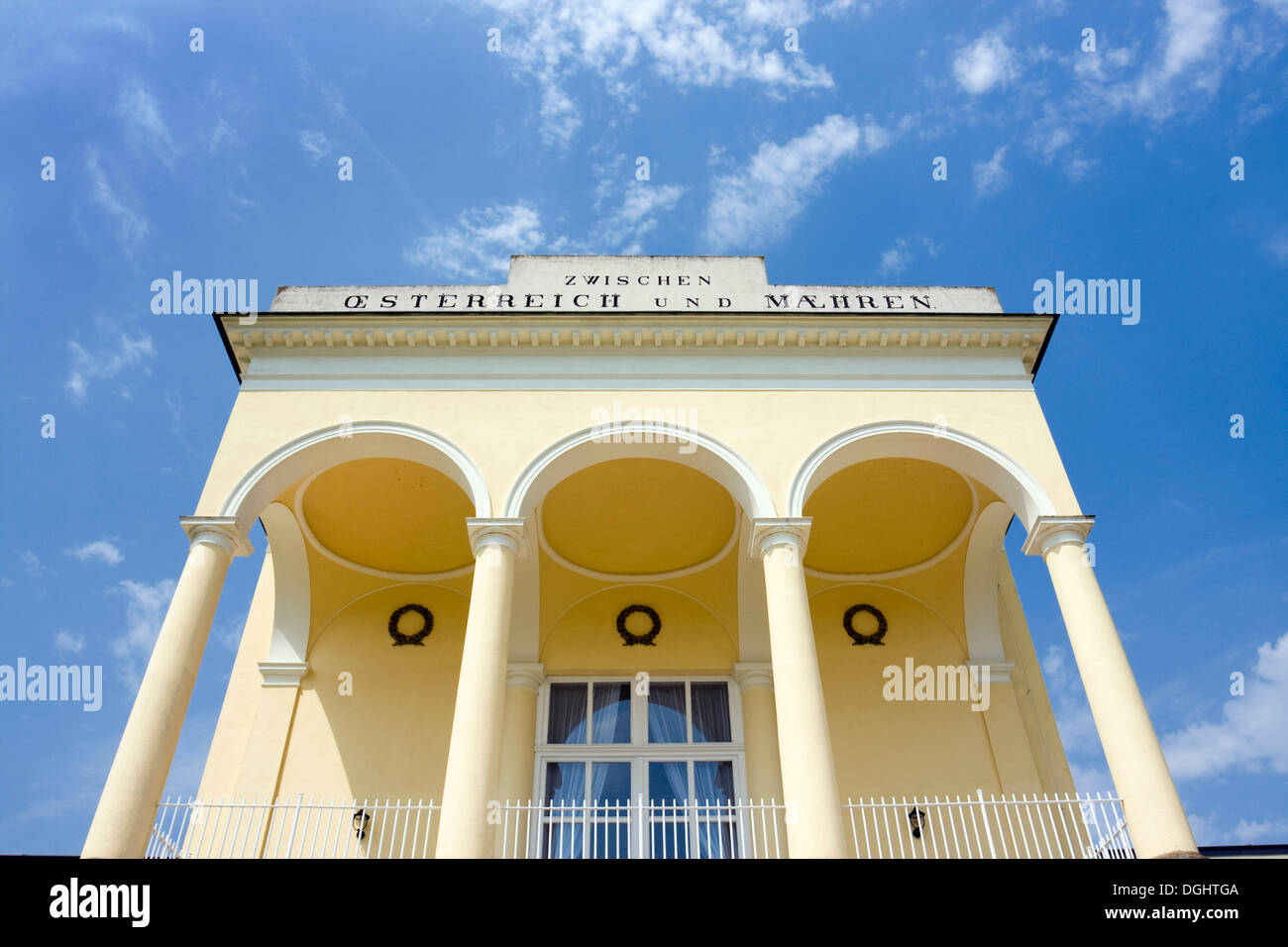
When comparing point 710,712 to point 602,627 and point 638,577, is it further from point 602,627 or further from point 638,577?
point 638,577

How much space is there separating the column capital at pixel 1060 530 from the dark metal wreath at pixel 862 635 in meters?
4.25

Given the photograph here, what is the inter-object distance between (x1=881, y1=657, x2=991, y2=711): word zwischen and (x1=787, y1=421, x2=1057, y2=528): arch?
366 cm

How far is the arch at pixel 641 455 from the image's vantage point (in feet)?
34.7

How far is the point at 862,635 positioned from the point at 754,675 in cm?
198

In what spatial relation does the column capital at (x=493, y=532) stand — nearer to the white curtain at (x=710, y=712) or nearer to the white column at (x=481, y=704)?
the white column at (x=481, y=704)

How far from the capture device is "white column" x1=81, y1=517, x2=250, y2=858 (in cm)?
819

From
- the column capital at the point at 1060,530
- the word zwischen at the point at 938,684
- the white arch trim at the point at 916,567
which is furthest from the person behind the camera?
the white arch trim at the point at 916,567

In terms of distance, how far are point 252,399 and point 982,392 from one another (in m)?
9.09

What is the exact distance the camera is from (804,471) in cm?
1072

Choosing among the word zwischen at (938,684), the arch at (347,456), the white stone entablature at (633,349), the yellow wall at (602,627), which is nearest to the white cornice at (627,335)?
the white stone entablature at (633,349)
